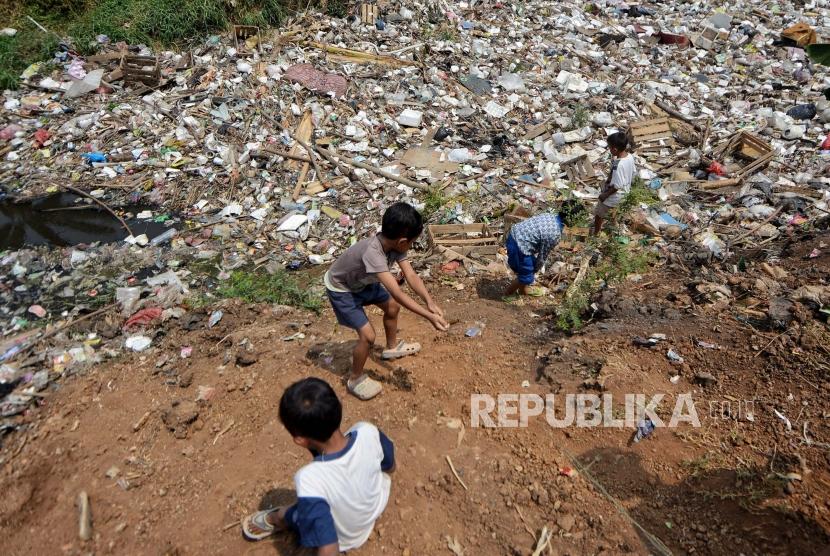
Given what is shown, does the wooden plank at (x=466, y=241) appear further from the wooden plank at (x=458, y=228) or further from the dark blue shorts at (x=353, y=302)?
the dark blue shorts at (x=353, y=302)

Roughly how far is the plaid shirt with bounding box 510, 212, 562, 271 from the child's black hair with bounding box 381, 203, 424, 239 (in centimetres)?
178

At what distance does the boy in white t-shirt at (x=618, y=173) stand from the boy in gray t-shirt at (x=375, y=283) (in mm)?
2776

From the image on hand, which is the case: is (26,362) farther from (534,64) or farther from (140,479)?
(534,64)

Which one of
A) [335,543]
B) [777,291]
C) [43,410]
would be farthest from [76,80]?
[777,291]

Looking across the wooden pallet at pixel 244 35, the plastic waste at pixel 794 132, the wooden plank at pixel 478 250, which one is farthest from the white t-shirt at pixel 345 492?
the wooden pallet at pixel 244 35

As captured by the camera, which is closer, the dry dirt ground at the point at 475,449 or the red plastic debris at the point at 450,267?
the dry dirt ground at the point at 475,449

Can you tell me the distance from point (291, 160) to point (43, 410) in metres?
4.19

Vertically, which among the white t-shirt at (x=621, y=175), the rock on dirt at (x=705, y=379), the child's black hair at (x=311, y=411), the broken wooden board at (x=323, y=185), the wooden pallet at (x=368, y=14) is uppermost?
the wooden pallet at (x=368, y=14)

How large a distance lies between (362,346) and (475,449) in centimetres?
90

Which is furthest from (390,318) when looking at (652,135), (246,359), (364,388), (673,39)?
(673,39)

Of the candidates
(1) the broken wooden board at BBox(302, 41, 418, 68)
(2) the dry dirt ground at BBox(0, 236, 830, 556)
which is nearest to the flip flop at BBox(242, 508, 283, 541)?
(2) the dry dirt ground at BBox(0, 236, 830, 556)

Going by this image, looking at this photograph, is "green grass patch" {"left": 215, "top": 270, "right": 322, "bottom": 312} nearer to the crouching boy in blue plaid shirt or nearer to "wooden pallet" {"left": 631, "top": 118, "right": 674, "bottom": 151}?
the crouching boy in blue plaid shirt

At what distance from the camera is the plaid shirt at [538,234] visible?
4297mm

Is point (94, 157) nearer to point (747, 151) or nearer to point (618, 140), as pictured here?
point (618, 140)
